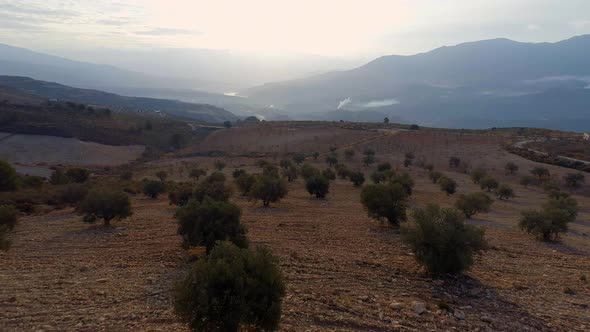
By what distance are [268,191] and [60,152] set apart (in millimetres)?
56698

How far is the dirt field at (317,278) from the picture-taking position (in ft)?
31.6

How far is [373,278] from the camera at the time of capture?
492 inches

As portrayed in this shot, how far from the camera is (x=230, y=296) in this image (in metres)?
7.91

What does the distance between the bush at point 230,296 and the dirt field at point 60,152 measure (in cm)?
6466

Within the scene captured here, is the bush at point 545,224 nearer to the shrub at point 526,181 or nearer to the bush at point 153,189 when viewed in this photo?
the bush at point 153,189

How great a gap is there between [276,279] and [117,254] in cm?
854

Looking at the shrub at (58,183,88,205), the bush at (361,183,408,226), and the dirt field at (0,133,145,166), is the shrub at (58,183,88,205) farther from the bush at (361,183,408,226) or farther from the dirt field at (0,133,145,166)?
the dirt field at (0,133,145,166)

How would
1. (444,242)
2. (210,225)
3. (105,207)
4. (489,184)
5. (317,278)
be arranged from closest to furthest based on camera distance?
(317,278) → (444,242) → (210,225) → (105,207) → (489,184)

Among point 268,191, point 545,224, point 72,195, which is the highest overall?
point 545,224

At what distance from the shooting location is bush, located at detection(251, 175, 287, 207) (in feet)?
87.1

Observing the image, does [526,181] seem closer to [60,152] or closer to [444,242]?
[444,242]

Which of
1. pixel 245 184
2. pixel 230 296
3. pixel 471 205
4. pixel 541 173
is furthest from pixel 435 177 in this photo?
pixel 230 296

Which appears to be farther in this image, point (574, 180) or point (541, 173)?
point (541, 173)

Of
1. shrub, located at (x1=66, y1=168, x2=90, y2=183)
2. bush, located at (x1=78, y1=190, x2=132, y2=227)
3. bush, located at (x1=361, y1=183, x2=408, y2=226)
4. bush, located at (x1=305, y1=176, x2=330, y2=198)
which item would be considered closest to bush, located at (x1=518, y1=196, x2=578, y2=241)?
bush, located at (x1=361, y1=183, x2=408, y2=226)
